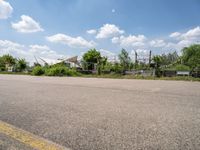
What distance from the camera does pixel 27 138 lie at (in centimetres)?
233

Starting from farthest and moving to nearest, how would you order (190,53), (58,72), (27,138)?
(190,53) < (58,72) < (27,138)

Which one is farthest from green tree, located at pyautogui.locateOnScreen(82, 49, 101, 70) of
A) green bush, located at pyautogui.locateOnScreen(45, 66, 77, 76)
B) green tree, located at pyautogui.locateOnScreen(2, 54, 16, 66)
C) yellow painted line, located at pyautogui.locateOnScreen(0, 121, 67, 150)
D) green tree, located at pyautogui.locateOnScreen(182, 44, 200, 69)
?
yellow painted line, located at pyautogui.locateOnScreen(0, 121, 67, 150)

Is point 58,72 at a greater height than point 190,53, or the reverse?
point 190,53

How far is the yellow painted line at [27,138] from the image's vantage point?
6.98 ft

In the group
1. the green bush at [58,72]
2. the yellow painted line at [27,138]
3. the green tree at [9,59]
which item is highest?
the green tree at [9,59]

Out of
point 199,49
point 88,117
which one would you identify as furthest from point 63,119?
point 199,49

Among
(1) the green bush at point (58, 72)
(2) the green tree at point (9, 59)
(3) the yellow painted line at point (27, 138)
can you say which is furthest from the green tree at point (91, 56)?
(3) the yellow painted line at point (27, 138)

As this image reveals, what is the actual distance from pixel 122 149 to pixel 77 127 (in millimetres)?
954

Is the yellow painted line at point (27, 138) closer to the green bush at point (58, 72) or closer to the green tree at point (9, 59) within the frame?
the green bush at point (58, 72)

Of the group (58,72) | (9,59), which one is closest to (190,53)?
(58,72)

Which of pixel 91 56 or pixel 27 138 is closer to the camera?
pixel 27 138

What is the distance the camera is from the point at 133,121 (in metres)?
3.12

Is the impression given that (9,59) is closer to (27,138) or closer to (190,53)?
(190,53)

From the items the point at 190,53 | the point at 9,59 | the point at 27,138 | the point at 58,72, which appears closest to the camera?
the point at 27,138
